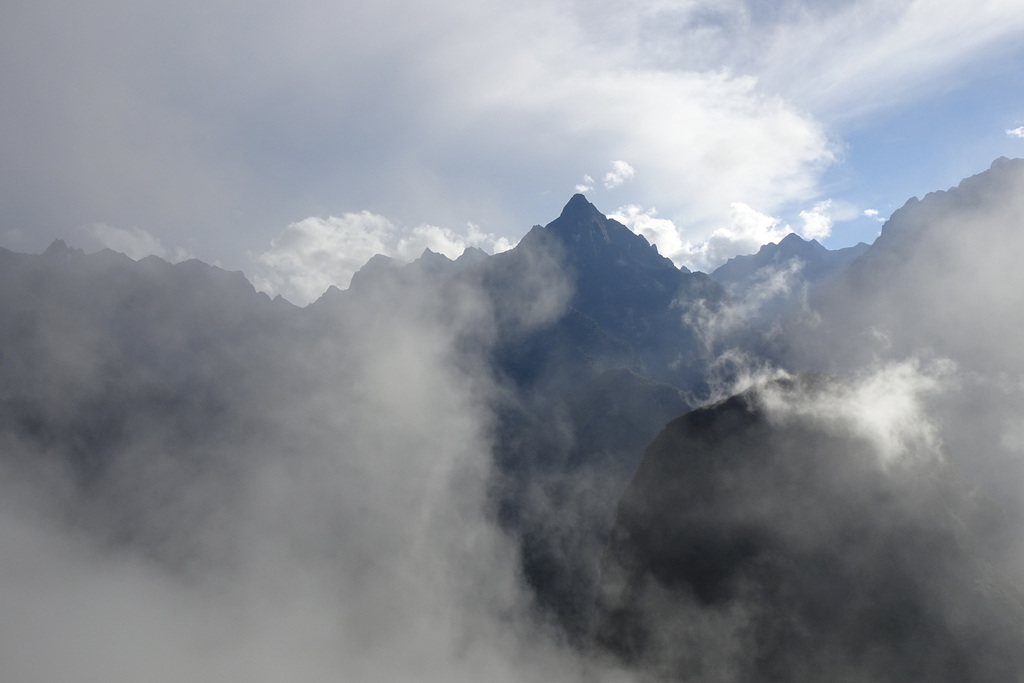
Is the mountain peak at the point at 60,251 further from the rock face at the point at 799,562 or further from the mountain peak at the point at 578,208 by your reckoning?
the rock face at the point at 799,562

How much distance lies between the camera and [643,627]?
36969 mm

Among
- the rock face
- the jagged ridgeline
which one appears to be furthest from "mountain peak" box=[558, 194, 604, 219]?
the rock face

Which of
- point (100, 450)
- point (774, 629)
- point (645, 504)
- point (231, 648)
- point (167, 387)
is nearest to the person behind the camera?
point (774, 629)

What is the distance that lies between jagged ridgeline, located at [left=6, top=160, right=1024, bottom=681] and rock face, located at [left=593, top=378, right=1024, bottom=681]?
157 mm

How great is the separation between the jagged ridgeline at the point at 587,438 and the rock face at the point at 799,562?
0.16m

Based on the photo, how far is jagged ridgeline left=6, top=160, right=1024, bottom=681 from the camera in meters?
32.8

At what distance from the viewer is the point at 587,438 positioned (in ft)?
313

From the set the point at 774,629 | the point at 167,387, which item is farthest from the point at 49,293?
the point at 774,629

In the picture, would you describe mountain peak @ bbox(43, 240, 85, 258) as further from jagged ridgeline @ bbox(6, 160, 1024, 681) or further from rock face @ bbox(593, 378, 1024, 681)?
rock face @ bbox(593, 378, 1024, 681)

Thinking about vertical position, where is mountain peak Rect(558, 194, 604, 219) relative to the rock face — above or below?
above

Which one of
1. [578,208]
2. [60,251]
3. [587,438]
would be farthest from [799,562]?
[60,251]

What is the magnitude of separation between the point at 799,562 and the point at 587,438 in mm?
62567

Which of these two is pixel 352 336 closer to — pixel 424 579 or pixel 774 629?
pixel 424 579

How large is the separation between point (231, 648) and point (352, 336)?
303 ft
